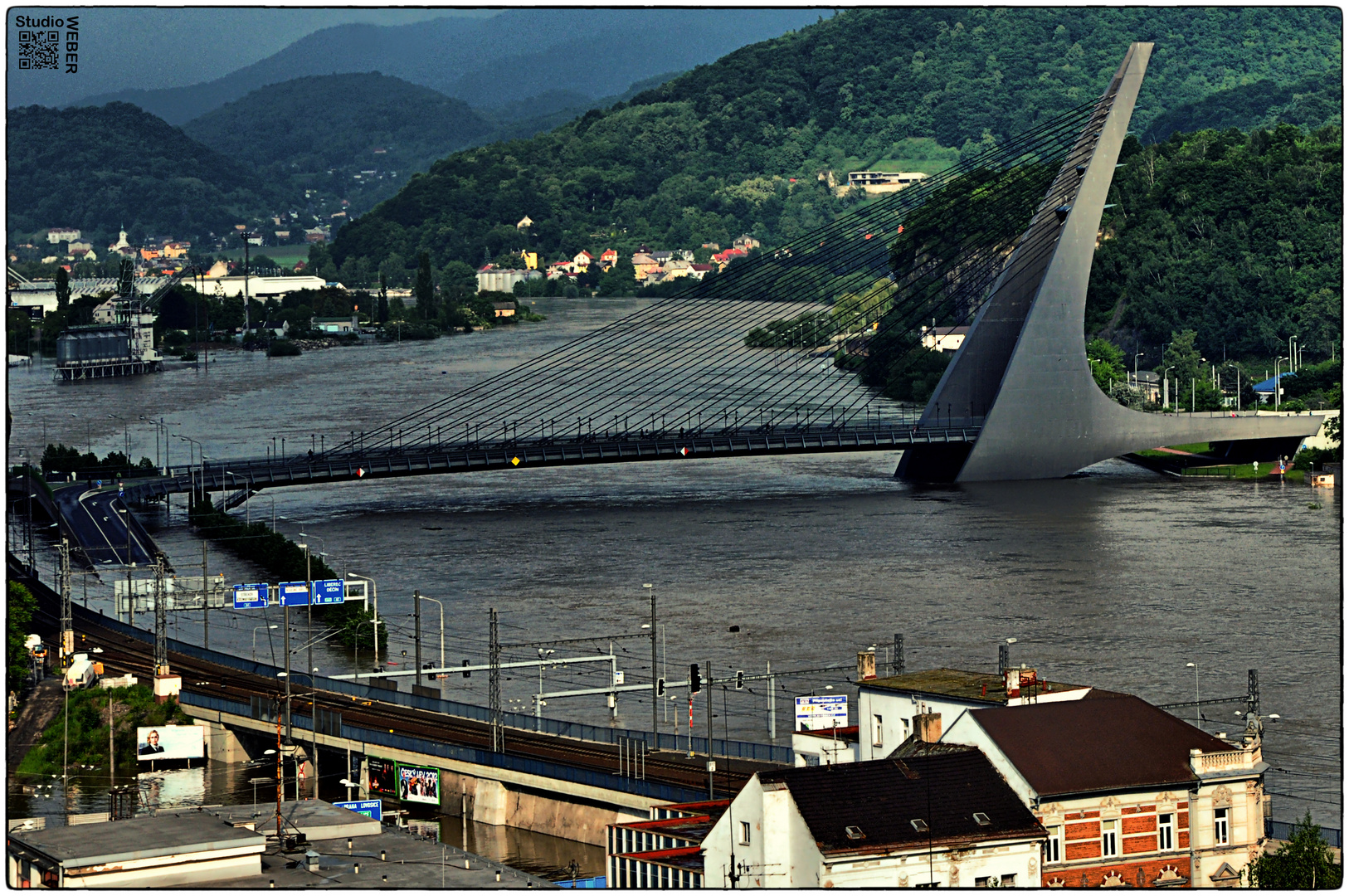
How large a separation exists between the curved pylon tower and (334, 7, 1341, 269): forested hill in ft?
219

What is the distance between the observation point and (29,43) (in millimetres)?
23234

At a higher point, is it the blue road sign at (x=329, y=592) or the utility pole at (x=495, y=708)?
the blue road sign at (x=329, y=592)

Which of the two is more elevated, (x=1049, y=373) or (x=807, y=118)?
(x=807, y=118)

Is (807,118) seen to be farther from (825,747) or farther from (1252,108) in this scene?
(825,747)

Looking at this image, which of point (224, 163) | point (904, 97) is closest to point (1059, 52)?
point (904, 97)

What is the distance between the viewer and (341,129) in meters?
181

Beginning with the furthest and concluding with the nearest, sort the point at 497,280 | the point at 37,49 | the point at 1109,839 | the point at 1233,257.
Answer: the point at 497,280 < the point at 1233,257 < the point at 37,49 < the point at 1109,839

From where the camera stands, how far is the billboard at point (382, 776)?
23.5m

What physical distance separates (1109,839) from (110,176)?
126715 millimetres

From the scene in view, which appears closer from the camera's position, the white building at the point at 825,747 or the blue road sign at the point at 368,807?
the blue road sign at the point at 368,807

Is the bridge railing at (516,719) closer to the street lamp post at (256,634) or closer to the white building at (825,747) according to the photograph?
the white building at (825,747)

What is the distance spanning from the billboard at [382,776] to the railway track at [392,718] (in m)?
0.45

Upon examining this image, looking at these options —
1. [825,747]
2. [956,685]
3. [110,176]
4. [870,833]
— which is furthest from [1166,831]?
[110,176]

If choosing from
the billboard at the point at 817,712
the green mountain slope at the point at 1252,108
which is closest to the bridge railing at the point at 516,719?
the billboard at the point at 817,712
